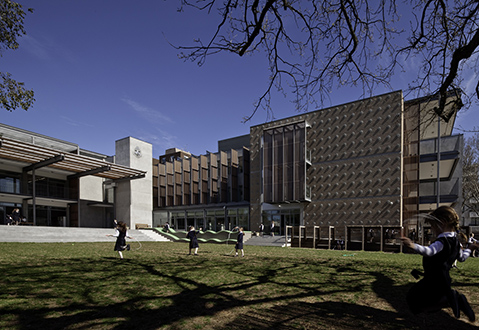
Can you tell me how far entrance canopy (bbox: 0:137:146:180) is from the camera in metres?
29.6

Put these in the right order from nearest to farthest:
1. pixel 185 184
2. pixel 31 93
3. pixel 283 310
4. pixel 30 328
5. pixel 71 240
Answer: pixel 30 328, pixel 283 310, pixel 31 93, pixel 71 240, pixel 185 184

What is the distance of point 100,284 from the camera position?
27.7 feet

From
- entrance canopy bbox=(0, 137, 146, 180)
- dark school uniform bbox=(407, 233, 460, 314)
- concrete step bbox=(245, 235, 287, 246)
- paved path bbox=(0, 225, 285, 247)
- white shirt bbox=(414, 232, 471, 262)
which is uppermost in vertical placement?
entrance canopy bbox=(0, 137, 146, 180)

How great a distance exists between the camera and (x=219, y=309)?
6602mm

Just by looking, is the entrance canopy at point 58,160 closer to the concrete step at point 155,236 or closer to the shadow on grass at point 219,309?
the concrete step at point 155,236

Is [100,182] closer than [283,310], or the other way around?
[283,310]

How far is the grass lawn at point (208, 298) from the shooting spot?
227 inches

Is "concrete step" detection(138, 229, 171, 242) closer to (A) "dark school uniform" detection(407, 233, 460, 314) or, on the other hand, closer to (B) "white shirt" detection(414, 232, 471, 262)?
(A) "dark school uniform" detection(407, 233, 460, 314)

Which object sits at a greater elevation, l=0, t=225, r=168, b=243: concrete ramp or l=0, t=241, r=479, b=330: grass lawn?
l=0, t=241, r=479, b=330: grass lawn

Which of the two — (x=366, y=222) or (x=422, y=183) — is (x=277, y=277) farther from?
(x=422, y=183)

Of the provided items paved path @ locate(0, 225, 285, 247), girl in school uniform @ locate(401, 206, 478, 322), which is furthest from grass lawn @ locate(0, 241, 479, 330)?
paved path @ locate(0, 225, 285, 247)

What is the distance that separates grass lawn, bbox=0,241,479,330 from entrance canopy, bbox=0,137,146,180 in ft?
74.5

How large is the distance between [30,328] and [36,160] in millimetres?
34620

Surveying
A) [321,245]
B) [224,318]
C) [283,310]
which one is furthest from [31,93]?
[321,245]
